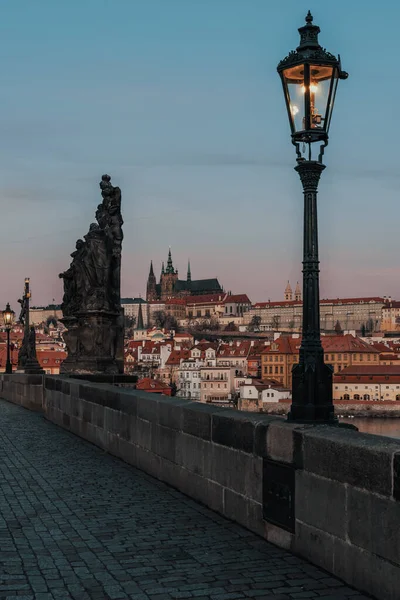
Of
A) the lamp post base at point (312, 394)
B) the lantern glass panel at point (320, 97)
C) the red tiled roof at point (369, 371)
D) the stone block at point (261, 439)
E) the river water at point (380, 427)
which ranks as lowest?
the river water at point (380, 427)

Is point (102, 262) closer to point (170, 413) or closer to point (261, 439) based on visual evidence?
point (170, 413)

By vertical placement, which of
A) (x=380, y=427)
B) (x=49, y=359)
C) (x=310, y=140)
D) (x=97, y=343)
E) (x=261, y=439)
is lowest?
(x=380, y=427)

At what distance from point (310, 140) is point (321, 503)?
265 centimetres

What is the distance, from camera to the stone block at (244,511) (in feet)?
19.3

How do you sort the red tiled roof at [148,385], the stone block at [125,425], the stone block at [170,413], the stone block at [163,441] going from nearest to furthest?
the stone block at [170,413]
the stone block at [163,441]
the stone block at [125,425]
the red tiled roof at [148,385]

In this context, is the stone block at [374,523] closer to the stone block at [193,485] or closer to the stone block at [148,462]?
the stone block at [193,485]

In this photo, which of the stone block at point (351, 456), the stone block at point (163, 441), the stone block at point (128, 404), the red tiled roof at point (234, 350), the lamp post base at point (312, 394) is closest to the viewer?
the stone block at point (351, 456)

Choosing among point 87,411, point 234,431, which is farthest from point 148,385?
point 234,431

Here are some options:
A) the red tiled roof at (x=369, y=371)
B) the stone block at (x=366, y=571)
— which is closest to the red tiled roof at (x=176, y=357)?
the red tiled roof at (x=369, y=371)

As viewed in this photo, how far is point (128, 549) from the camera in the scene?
5.48 m

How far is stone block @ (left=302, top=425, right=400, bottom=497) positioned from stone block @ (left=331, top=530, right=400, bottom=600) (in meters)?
0.33

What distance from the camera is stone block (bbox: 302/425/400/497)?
4.30 m

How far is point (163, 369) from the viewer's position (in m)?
135

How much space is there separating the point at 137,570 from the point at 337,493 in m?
1.20
